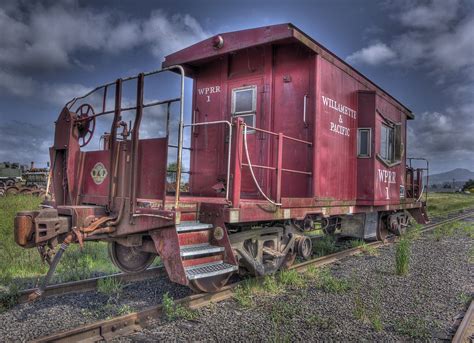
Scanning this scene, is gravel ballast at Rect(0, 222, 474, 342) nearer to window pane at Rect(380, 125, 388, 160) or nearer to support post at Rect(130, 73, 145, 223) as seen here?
support post at Rect(130, 73, 145, 223)

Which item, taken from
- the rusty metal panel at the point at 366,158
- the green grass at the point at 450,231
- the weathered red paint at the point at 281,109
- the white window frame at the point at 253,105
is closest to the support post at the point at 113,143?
the weathered red paint at the point at 281,109

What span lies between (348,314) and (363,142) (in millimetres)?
4777

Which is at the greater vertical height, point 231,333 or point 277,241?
point 277,241

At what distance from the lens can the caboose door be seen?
6895 mm

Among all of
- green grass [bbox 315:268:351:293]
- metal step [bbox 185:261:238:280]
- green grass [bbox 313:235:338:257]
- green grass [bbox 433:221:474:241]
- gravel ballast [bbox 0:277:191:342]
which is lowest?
gravel ballast [bbox 0:277:191:342]

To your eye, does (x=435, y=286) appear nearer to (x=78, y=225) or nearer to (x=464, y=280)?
(x=464, y=280)

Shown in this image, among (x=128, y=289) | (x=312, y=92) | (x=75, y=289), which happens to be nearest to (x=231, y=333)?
(x=128, y=289)

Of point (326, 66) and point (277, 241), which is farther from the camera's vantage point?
point (326, 66)

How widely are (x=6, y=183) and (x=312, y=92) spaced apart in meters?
26.7

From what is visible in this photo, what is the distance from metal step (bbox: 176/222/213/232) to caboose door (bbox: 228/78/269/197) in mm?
2145

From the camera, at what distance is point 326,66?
6.88 meters

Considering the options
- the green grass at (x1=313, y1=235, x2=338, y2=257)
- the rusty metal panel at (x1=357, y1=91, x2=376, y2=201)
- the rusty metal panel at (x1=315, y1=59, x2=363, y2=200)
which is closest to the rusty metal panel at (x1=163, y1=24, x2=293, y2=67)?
the rusty metal panel at (x1=315, y1=59, x2=363, y2=200)

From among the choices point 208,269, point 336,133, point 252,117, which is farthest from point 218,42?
point 208,269

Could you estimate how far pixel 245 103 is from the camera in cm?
714
